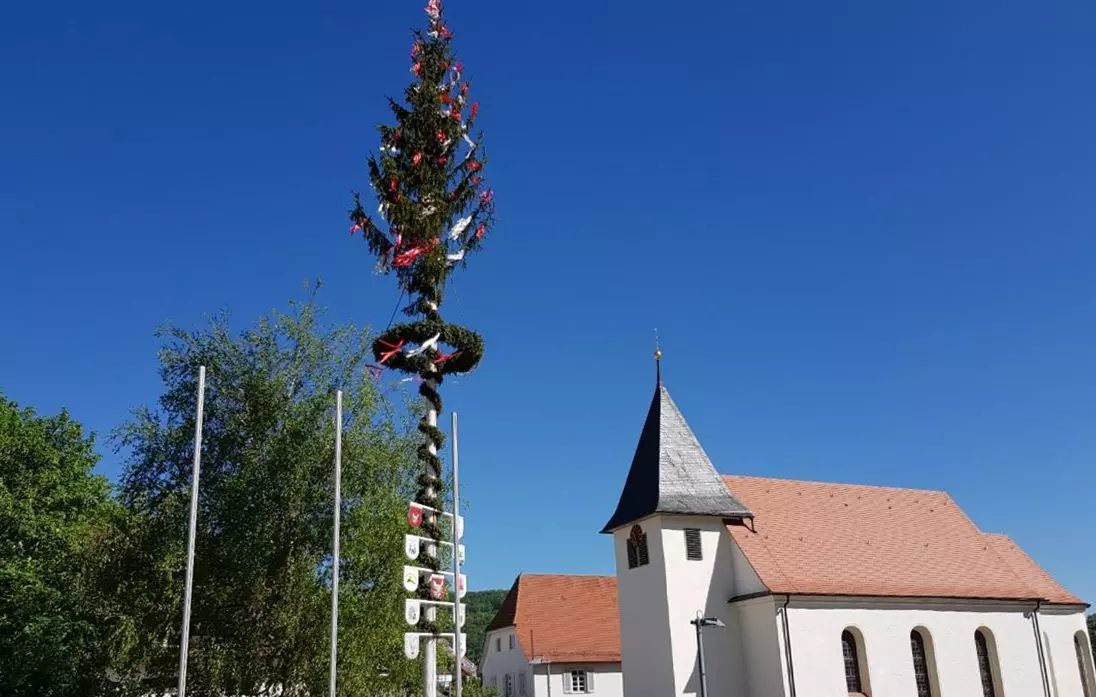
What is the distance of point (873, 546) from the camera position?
119ft

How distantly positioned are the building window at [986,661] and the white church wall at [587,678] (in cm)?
1708

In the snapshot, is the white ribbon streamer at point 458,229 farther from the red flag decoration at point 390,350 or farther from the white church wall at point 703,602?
the white church wall at point 703,602

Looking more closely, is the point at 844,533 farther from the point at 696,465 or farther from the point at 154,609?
the point at 154,609

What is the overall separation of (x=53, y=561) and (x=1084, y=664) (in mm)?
38974

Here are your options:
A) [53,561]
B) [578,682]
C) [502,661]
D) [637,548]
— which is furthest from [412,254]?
[502,661]

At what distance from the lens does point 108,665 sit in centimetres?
2269

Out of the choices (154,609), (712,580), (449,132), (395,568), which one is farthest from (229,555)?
(712,580)

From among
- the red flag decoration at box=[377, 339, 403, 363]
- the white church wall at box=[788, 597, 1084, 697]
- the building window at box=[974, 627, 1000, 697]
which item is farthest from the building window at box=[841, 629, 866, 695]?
the red flag decoration at box=[377, 339, 403, 363]

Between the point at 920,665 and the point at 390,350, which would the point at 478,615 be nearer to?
the point at 920,665

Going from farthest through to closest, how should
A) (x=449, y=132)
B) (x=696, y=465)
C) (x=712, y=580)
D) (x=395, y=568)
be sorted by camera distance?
(x=696, y=465) < (x=712, y=580) < (x=395, y=568) < (x=449, y=132)

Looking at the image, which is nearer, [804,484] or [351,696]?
[351,696]

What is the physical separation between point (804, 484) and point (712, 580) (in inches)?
298

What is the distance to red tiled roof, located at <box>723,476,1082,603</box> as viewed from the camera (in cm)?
3353

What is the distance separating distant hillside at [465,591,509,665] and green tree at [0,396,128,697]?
38153mm
